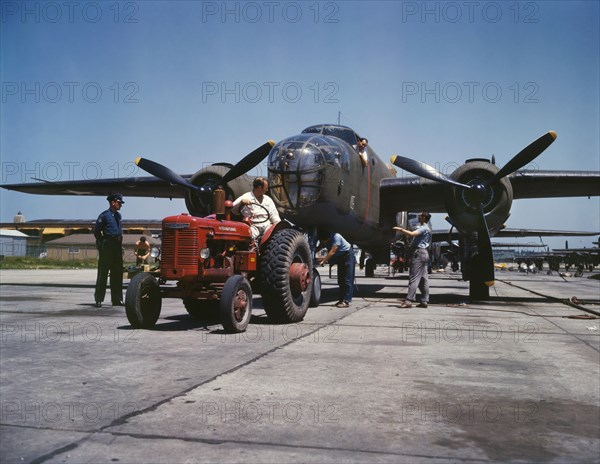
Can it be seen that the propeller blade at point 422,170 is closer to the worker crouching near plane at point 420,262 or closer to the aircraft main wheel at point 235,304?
the worker crouching near plane at point 420,262

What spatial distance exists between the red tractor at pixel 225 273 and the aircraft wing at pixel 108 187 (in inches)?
364

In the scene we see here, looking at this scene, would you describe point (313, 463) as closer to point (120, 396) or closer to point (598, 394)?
point (120, 396)

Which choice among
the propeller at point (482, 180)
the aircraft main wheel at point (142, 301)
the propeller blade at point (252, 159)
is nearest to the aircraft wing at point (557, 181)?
the propeller at point (482, 180)

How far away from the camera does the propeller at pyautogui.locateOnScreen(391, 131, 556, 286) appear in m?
11.8

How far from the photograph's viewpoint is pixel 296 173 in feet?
32.0

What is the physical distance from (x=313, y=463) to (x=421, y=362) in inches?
109

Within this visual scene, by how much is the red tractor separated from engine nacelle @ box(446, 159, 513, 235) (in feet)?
19.6

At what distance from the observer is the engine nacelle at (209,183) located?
46.3 ft

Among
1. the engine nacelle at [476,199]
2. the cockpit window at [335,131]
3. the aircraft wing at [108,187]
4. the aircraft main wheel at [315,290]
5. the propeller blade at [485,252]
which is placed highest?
the cockpit window at [335,131]

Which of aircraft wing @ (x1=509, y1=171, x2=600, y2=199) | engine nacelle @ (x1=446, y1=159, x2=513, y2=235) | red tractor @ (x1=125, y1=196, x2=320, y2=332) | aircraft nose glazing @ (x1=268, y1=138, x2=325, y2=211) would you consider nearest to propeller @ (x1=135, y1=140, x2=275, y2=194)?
aircraft nose glazing @ (x1=268, y1=138, x2=325, y2=211)

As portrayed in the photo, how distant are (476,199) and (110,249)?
848 centimetres

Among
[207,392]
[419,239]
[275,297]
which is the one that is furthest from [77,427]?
[419,239]

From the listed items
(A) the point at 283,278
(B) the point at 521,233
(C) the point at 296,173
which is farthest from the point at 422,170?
(B) the point at 521,233

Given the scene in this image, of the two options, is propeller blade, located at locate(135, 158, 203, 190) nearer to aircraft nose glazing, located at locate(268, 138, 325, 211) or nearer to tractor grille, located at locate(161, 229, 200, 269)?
aircraft nose glazing, located at locate(268, 138, 325, 211)
